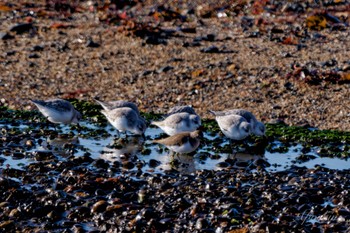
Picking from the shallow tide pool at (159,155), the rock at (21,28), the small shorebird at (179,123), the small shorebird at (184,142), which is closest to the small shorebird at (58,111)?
the shallow tide pool at (159,155)

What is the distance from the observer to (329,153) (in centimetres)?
1630

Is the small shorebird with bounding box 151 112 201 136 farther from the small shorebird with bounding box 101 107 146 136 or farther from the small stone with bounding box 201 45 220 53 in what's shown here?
the small stone with bounding box 201 45 220 53

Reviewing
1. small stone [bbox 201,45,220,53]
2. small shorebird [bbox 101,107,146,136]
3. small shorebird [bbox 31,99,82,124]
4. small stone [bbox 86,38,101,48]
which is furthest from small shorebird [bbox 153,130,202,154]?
small stone [bbox 86,38,101,48]

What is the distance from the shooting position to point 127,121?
1697cm

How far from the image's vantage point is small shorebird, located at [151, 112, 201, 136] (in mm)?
16859

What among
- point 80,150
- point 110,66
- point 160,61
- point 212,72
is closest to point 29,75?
point 110,66

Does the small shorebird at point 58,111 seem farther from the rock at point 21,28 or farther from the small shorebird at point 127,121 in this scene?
the rock at point 21,28

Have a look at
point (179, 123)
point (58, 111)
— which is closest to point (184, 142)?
point (179, 123)

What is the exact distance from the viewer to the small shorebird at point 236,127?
53.7 ft

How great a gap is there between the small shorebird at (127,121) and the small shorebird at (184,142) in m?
1.23

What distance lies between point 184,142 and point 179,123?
4.49 feet

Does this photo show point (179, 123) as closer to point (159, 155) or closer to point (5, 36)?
point (159, 155)

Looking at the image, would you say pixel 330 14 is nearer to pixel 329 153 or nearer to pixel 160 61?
pixel 160 61

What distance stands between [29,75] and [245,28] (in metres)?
7.89
